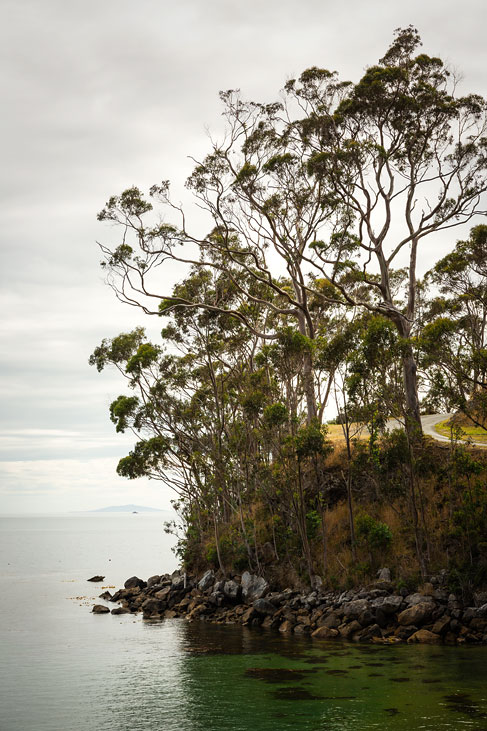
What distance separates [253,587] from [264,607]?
2377 mm

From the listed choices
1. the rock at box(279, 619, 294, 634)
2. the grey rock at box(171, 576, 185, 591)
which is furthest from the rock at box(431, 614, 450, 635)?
the grey rock at box(171, 576, 185, 591)

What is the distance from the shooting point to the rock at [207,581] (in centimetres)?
3108

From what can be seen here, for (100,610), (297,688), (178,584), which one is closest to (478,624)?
(297,688)

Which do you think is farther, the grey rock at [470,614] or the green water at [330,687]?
the grey rock at [470,614]

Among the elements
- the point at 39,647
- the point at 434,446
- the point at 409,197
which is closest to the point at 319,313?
the point at 409,197

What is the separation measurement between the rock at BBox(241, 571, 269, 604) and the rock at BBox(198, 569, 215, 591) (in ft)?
9.24

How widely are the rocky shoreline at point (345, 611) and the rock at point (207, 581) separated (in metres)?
0.05

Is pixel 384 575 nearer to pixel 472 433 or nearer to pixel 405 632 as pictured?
pixel 405 632

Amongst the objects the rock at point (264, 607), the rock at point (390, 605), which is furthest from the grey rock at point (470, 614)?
the rock at point (264, 607)

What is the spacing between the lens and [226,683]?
1709 cm

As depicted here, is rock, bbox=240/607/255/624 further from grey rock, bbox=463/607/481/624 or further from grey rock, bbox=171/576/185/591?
grey rock, bbox=463/607/481/624

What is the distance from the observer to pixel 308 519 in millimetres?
27609

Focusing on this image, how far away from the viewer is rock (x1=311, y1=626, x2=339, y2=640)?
73.2ft

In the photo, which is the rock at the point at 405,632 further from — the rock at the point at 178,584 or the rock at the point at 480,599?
the rock at the point at 178,584
